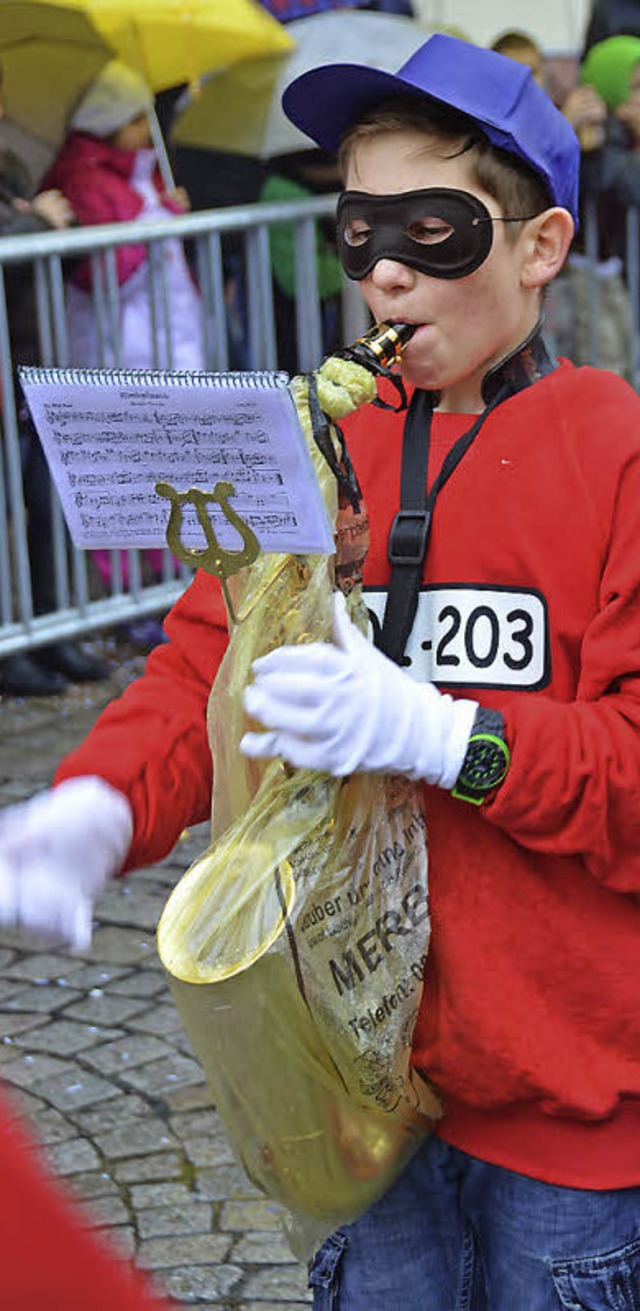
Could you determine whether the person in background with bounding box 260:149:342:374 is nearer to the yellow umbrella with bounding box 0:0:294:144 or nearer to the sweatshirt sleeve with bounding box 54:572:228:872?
the yellow umbrella with bounding box 0:0:294:144

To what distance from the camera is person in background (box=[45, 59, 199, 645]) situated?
6.95m

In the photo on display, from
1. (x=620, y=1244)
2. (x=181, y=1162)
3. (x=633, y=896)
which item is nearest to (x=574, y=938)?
(x=633, y=896)

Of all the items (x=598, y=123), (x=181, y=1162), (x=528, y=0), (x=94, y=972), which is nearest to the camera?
(x=181, y=1162)

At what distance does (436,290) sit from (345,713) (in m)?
0.54

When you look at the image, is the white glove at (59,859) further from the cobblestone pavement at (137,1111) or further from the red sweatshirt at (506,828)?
the cobblestone pavement at (137,1111)

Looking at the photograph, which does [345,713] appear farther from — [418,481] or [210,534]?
[418,481]

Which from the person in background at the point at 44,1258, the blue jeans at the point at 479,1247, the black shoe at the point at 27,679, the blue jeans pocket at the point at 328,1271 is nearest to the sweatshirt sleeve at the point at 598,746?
the blue jeans at the point at 479,1247

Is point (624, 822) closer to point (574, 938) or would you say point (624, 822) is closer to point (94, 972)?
point (574, 938)

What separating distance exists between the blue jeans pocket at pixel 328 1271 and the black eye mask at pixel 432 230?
1103 millimetres

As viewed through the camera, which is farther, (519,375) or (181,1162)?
(181,1162)

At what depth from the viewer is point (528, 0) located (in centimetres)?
1263

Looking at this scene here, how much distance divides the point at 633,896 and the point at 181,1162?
6.21ft

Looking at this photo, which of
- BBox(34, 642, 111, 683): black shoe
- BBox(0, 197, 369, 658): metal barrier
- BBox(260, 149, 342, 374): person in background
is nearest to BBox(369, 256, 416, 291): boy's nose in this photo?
BBox(0, 197, 369, 658): metal barrier

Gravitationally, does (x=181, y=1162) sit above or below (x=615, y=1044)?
below
